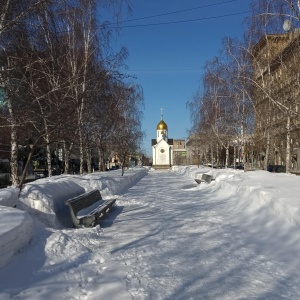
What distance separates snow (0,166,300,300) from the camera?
474 cm

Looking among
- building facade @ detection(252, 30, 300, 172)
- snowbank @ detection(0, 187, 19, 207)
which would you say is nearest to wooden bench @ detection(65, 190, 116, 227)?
snowbank @ detection(0, 187, 19, 207)

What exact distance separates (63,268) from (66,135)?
7094 mm

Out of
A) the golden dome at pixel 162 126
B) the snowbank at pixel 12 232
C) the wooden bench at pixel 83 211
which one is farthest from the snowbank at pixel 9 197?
the golden dome at pixel 162 126

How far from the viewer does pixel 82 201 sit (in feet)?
32.7

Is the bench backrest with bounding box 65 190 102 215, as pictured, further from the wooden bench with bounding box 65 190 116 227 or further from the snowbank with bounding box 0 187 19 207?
the snowbank with bounding box 0 187 19 207

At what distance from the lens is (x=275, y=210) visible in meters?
8.81

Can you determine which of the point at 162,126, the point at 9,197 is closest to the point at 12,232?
the point at 9,197

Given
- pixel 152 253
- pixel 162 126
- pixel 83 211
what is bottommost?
pixel 152 253

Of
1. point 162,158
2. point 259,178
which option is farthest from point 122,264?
point 162,158

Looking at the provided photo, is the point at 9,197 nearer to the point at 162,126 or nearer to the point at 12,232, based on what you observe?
the point at 12,232

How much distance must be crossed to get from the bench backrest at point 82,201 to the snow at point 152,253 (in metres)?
0.44

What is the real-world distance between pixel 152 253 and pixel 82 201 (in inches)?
154

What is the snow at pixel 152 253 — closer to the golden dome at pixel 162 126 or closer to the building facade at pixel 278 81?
the building facade at pixel 278 81

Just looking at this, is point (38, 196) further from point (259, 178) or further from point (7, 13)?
point (259, 178)
